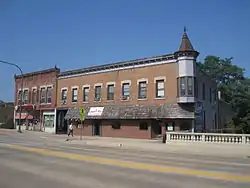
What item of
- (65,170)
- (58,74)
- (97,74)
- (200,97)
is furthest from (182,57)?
(65,170)

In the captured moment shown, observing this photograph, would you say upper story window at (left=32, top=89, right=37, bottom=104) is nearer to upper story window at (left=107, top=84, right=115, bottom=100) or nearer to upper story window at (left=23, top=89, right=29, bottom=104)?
upper story window at (left=23, top=89, right=29, bottom=104)

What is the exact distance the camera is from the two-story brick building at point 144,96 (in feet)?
101

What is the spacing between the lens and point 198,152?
21672mm

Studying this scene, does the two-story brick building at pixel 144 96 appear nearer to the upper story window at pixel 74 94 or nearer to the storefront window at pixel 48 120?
the upper story window at pixel 74 94

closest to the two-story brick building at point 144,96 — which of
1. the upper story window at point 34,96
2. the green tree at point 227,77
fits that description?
the upper story window at point 34,96

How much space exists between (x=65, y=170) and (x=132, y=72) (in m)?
24.4

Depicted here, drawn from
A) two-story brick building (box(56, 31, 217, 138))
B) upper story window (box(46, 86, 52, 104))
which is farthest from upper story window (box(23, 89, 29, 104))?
two-story brick building (box(56, 31, 217, 138))

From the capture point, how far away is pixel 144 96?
3375 cm

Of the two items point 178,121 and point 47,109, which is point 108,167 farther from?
point 47,109

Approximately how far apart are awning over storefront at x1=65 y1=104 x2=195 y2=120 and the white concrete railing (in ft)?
15.9

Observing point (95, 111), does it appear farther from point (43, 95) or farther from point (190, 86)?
point (190, 86)

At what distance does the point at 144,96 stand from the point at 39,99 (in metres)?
18.7

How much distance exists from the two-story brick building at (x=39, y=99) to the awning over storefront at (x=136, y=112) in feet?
18.5

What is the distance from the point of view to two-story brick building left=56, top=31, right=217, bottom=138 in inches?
1211
